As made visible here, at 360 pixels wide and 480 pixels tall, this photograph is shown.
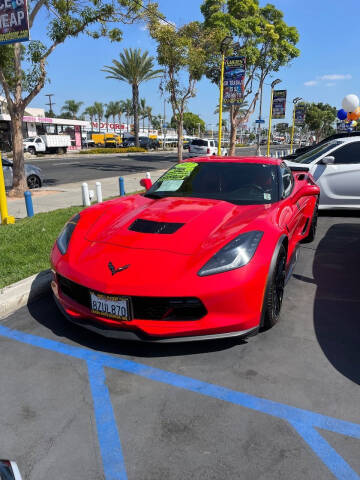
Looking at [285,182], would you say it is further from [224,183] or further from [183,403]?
[183,403]

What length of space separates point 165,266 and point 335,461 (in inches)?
62.6

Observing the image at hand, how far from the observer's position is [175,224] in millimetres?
3346

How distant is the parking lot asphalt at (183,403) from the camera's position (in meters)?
1.99

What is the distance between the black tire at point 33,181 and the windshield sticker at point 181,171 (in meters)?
10.0

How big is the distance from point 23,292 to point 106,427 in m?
2.18

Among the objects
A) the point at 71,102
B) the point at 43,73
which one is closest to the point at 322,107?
the point at 71,102

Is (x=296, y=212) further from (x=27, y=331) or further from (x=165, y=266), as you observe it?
(x=27, y=331)

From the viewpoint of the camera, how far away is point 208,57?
66.5 feet

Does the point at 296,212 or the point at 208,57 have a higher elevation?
the point at 208,57

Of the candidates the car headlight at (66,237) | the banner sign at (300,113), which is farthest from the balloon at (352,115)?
the car headlight at (66,237)

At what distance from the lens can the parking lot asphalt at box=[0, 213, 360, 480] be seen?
199 cm

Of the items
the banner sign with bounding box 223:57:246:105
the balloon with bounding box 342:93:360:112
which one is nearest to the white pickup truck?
the banner sign with bounding box 223:57:246:105

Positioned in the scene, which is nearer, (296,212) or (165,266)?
(165,266)

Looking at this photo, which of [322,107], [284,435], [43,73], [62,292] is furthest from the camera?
[322,107]
